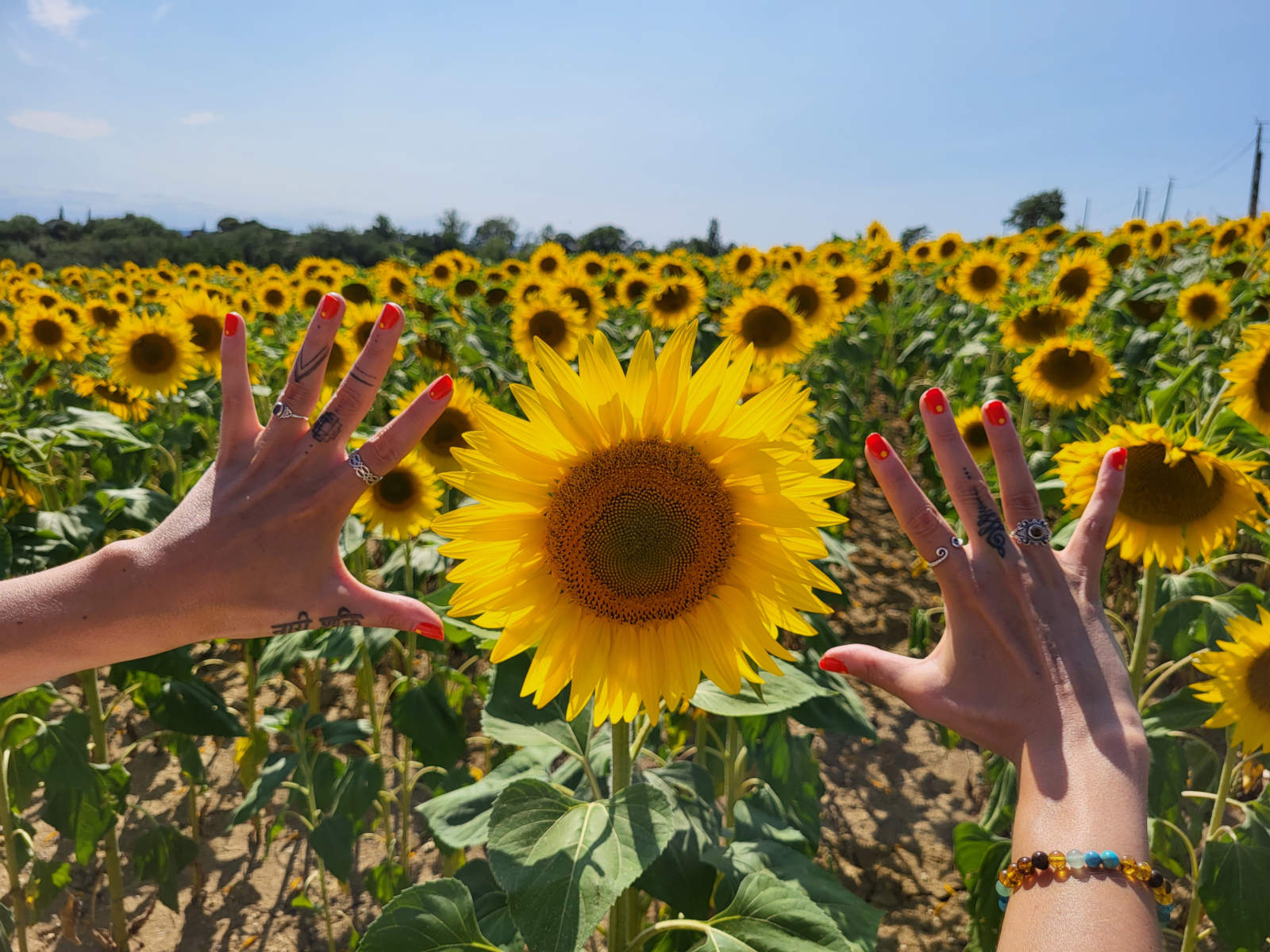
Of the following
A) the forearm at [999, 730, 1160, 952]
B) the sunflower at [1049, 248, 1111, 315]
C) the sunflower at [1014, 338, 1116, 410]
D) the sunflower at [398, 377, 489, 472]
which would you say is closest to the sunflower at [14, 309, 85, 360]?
the sunflower at [398, 377, 489, 472]

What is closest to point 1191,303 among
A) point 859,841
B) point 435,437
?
point 859,841

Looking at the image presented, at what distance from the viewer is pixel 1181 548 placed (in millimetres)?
2479

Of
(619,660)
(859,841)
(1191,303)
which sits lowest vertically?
(859,841)

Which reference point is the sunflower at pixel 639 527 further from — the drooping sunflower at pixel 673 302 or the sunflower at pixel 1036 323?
the drooping sunflower at pixel 673 302

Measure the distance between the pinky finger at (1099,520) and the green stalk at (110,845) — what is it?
3.05 meters

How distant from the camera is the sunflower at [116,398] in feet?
17.0

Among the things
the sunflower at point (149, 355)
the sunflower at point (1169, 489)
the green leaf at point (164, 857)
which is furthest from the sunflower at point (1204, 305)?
the sunflower at point (149, 355)

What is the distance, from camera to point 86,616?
1.37m

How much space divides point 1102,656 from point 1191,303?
17.4 ft

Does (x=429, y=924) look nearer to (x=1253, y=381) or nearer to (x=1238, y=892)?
(x=1238, y=892)

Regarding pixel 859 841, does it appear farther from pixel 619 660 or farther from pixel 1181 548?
pixel 619 660

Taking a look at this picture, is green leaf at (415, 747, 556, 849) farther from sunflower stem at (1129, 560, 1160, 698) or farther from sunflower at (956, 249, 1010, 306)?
sunflower at (956, 249, 1010, 306)

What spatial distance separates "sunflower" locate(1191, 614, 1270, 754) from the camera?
221cm

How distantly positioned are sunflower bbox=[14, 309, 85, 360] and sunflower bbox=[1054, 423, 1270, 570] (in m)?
7.35
